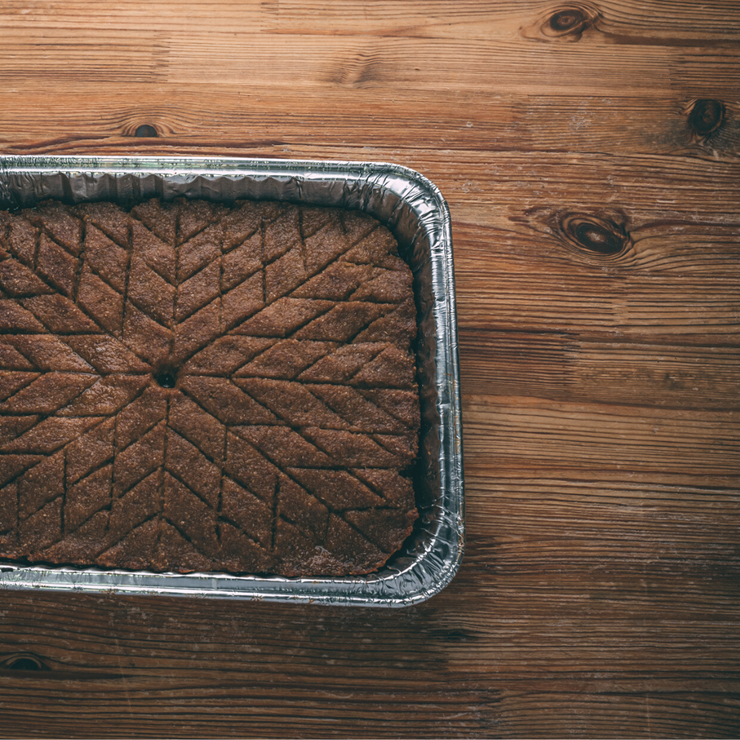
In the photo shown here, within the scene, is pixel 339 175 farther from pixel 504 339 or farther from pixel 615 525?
pixel 615 525

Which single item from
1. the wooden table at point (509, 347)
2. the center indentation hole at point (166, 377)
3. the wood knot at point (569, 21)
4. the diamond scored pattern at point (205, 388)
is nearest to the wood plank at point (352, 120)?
the wooden table at point (509, 347)

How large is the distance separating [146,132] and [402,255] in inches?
60.6

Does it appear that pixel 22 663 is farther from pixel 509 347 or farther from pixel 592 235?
pixel 592 235

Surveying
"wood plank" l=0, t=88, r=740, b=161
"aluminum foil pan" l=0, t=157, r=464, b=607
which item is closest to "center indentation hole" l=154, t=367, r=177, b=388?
"aluminum foil pan" l=0, t=157, r=464, b=607

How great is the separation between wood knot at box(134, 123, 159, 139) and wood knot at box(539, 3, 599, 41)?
2.22 metres

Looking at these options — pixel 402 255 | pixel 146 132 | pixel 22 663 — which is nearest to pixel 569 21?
pixel 402 255

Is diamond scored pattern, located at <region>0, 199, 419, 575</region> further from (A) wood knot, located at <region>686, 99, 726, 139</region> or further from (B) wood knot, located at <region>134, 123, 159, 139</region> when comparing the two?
(A) wood knot, located at <region>686, 99, 726, 139</region>

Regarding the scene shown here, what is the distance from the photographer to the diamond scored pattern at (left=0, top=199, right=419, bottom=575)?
2.25m

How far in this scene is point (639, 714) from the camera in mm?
2459

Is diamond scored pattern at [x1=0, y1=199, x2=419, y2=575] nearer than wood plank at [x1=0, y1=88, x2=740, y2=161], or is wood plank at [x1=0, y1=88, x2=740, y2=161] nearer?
diamond scored pattern at [x1=0, y1=199, x2=419, y2=575]

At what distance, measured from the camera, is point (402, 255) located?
2.61m

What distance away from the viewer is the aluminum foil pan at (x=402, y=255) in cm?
212

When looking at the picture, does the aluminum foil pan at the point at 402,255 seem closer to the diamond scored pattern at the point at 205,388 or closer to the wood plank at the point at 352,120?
the diamond scored pattern at the point at 205,388

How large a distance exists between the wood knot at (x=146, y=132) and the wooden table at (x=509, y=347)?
3 cm
